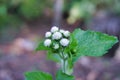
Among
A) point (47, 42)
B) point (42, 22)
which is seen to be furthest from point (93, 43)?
point (42, 22)

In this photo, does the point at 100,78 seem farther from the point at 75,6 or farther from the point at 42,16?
the point at 42,16

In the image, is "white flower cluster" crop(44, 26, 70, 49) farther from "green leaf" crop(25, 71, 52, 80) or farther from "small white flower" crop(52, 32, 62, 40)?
"green leaf" crop(25, 71, 52, 80)

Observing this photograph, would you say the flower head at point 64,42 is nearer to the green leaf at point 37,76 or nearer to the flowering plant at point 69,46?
the flowering plant at point 69,46

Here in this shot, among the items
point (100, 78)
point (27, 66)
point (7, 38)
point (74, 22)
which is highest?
point (74, 22)

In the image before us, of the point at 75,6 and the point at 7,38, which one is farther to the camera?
the point at 75,6

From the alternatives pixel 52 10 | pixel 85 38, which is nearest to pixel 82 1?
pixel 52 10

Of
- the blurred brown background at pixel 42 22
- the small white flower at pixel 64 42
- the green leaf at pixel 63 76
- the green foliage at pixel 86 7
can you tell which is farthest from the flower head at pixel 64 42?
the green foliage at pixel 86 7
